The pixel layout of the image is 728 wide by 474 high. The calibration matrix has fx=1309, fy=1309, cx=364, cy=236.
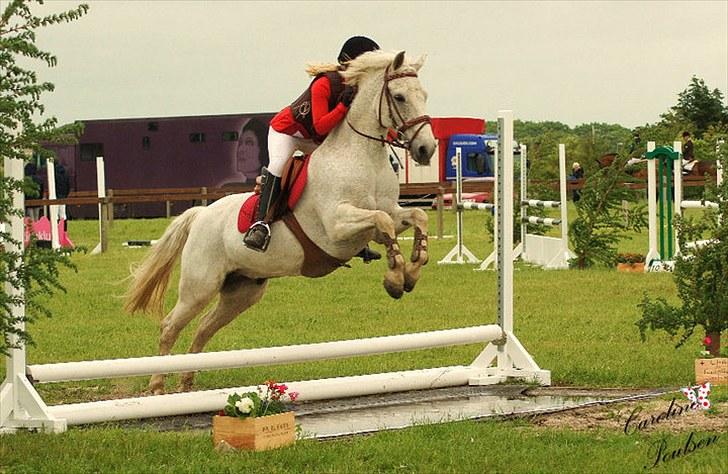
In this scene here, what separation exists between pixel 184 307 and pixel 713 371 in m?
3.16

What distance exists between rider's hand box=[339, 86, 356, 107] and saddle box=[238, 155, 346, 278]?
15.6 inches

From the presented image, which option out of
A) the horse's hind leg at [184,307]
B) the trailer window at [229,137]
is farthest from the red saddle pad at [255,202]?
the trailer window at [229,137]

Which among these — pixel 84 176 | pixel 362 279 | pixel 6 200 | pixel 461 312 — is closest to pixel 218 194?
pixel 362 279

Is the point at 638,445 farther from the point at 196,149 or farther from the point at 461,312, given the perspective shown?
the point at 196,149

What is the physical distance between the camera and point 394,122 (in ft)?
22.6

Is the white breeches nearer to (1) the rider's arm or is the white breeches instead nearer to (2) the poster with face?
(1) the rider's arm

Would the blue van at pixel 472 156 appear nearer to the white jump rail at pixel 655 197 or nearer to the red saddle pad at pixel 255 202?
the white jump rail at pixel 655 197

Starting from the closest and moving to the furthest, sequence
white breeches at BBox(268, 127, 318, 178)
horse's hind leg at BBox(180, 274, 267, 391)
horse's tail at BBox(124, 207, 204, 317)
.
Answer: white breeches at BBox(268, 127, 318, 178) < horse's hind leg at BBox(180, 274, 267, 391) < horse's tail at BBox(124, 207, 204, 317)

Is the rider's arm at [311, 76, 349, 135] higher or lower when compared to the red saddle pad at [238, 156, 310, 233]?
higher

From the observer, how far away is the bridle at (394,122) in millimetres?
6676

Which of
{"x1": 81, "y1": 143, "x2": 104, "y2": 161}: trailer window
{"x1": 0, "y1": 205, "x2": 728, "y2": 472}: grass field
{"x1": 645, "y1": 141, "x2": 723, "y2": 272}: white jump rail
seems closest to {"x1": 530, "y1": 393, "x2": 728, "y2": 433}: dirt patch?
{"x1": 0, "y1": 205, "x2": 728, "y2": 472}: grass field

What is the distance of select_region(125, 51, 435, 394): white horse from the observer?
6.71m

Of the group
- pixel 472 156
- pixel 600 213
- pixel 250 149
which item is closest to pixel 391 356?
pixel 600 213

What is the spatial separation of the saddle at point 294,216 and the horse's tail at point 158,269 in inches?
38.1
